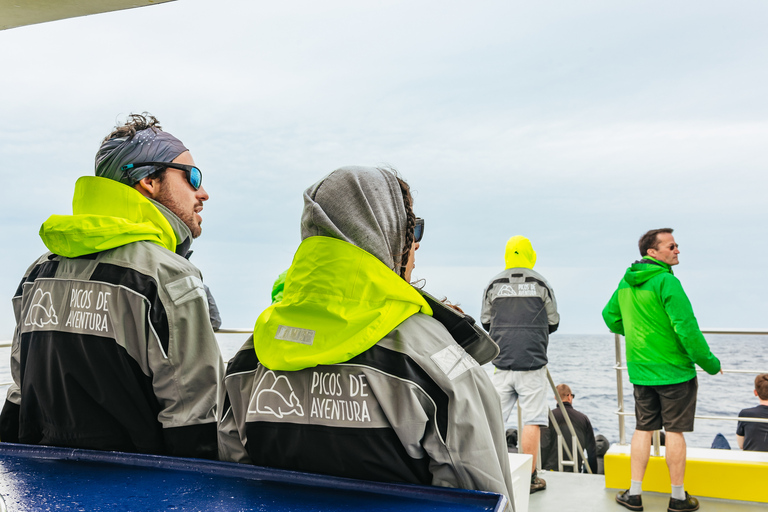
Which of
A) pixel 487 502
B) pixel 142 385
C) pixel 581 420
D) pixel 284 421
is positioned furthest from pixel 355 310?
pixel 581 420

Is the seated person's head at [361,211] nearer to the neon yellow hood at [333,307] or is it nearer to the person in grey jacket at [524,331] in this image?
the neon yellow hood at [333,307]

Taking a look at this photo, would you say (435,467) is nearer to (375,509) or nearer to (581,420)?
(375,509)

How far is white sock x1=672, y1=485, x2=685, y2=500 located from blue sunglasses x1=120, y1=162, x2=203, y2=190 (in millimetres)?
3700

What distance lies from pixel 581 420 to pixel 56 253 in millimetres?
6261

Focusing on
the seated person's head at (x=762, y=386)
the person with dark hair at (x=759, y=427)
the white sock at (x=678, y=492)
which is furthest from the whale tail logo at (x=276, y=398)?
the seated person's head at (x=762, y=386)

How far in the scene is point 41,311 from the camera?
1634 millimetres

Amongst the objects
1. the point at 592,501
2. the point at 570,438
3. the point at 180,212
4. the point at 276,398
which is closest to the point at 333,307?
the point at 276,398

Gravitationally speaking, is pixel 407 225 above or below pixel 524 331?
above

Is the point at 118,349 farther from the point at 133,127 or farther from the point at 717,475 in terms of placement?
the point at 717,475

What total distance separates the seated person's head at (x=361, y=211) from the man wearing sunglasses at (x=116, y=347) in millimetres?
485

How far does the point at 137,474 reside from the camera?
1.23 m

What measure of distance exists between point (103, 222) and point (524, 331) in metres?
3.43

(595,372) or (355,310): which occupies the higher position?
(355,310)

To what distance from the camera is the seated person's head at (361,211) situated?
1268 mm
